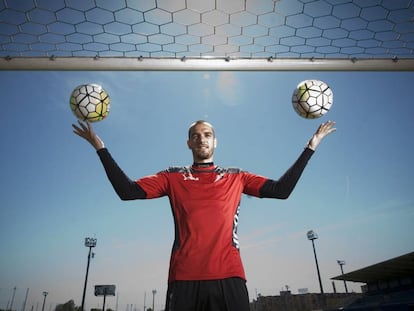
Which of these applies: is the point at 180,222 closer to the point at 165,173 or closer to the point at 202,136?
the point at 165,173

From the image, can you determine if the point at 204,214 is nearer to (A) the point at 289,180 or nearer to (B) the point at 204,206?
(B) the point at 204,206

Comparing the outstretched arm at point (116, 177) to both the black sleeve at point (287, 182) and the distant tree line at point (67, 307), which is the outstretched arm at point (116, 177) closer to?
the black sleeve at point (287, 182)

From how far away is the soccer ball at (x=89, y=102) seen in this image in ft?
13.2

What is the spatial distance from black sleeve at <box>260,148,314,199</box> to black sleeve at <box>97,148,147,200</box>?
1202mm

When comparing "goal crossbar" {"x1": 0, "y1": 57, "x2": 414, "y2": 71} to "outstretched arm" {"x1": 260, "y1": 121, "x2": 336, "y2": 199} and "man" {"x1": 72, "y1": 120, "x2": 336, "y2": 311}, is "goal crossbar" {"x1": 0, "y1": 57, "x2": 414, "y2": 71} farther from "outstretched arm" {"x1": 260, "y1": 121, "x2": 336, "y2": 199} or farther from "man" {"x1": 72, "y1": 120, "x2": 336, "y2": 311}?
"outstretched arm" {"x1": 260, "y1": 121, "x2": 336, "y2": 199}

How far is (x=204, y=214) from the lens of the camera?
95.8 inches

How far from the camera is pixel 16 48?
506cm

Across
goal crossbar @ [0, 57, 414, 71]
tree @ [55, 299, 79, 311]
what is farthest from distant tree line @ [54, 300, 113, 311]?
goal crossbar @ [0, 57, 414, 71]

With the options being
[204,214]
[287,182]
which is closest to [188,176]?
[204,214]

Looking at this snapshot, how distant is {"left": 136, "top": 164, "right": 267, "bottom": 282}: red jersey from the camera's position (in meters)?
2.24

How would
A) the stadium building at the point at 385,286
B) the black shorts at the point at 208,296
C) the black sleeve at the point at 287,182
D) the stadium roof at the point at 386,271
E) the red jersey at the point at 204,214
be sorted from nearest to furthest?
the black shorts at the point at 208,296 < the red jersey at the point at 204,214 < the black sleeve at the point at 287,182 < the stadium building at the point at 385,286 < the stadium roof at the point at 386,271

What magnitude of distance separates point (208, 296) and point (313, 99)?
3.20 meters

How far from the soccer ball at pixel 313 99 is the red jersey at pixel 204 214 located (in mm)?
1893

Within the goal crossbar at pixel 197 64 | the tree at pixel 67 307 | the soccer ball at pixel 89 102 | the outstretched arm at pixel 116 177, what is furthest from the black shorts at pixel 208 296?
the tree at pixel 67 307
